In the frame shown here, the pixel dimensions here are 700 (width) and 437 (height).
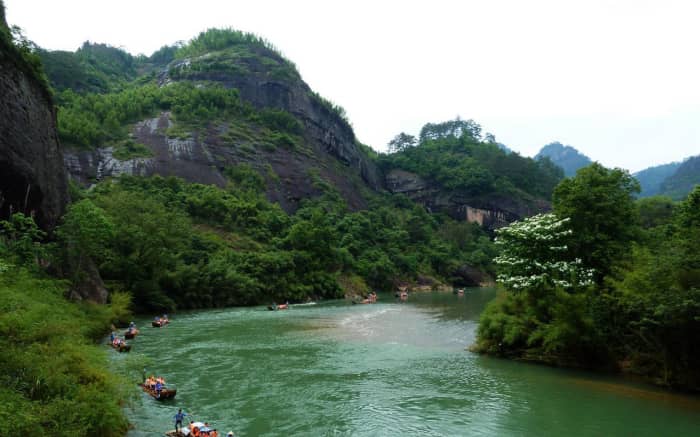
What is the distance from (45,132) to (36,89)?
3120 mm

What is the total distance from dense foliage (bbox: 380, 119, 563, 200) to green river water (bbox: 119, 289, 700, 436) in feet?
380

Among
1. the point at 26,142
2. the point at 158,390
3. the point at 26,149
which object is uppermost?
the point at 26,142

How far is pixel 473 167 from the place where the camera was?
151000 mm

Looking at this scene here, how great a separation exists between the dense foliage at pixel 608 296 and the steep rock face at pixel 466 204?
114m

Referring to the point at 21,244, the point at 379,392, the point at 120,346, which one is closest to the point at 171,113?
the point at 21,244

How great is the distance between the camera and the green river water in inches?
677

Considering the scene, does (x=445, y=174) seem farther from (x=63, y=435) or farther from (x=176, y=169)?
(x=63, y=435)

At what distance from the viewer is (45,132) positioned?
118ft

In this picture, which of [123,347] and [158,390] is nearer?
[158,390]

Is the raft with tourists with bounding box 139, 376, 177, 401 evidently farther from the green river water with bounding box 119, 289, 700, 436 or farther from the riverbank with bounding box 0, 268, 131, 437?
the riverbank with bounding box 0, 268, 131, 437

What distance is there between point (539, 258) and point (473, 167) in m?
128

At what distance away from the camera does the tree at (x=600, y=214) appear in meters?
26.8

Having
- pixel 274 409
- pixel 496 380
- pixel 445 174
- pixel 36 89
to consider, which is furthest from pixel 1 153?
pixel 445 174

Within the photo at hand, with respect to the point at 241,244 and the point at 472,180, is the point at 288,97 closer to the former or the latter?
the point at 472,180
